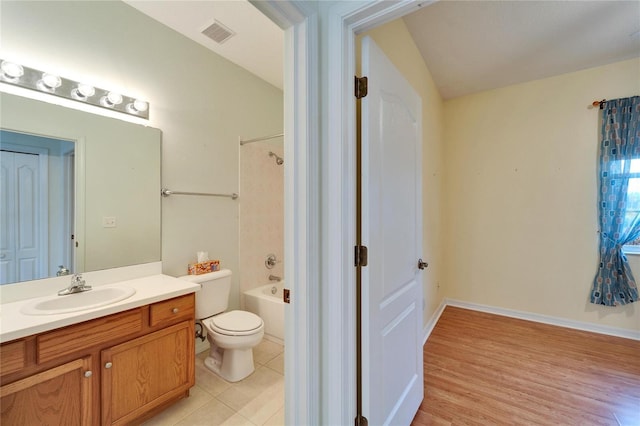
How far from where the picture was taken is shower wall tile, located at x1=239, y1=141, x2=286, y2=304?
268 cm

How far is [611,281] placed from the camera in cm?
257

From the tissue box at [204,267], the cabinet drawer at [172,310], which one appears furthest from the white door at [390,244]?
the tissue box at [204,267]


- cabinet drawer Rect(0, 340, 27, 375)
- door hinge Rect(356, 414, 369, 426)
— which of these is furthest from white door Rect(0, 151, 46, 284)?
door hinge Rect(356, 414, 369, 426)

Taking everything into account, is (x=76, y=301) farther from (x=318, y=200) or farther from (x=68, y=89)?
(x=318, y=200)

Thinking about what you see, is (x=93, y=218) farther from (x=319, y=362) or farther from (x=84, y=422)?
(x=319, y=362)

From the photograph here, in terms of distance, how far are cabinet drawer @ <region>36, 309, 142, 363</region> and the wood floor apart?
5.65 feet

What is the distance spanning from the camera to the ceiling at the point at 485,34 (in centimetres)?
184

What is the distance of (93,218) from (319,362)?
5.62 feet

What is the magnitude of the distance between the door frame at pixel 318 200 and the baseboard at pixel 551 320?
9.47 feet

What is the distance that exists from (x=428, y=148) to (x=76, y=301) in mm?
2980

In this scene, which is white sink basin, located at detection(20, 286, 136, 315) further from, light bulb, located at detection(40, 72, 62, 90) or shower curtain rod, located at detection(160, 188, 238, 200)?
light bulb, located at detection(40, 72, 62, 90)

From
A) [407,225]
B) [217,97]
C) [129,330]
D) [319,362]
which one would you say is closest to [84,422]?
[129,330]

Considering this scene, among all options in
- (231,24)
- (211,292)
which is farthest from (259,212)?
(231,24)

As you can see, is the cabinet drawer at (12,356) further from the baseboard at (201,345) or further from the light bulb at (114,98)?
the light bulb at (114,98)
